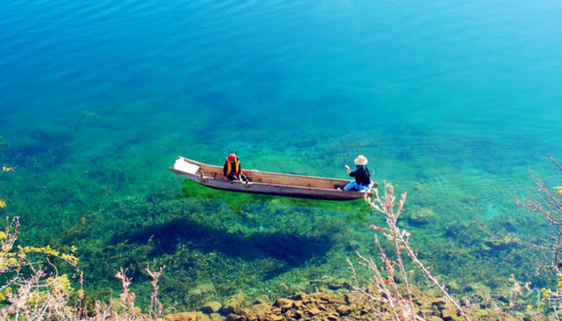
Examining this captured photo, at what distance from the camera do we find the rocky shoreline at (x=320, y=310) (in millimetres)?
7254

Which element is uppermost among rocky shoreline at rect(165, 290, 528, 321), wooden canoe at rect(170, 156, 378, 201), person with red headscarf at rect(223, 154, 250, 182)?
person with red headscarf at rect(223, 154, 250, 182)

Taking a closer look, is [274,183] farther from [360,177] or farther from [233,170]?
[360,177]

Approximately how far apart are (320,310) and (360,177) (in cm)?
393

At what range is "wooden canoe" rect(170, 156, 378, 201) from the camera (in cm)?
1075

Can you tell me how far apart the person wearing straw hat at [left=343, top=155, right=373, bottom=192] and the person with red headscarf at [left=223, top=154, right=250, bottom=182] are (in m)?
2.83

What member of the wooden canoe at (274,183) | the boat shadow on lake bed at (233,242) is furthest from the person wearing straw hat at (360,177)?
the boat shadow on lake bed at (233,242)

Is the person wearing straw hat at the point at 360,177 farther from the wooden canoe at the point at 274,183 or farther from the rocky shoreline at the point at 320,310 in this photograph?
the rocky shoreline at the point at 320,310

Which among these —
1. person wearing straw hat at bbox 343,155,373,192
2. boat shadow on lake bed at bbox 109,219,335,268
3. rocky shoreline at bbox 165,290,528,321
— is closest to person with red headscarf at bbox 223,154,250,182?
boat shadow on lake bed at bbox 109,219,335,268

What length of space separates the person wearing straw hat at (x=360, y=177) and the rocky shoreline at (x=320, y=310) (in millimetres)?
3155

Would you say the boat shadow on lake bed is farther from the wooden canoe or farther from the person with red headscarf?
the person with red headscarf

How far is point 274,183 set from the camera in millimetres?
11266

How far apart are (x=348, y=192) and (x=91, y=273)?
6366mm

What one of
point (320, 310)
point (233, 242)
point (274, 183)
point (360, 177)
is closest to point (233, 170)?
point (274, 183)

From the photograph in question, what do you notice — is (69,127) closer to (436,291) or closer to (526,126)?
(436,291)
